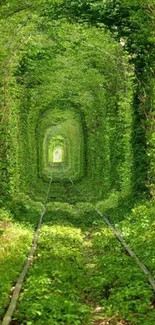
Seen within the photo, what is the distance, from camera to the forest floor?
9.00 metres

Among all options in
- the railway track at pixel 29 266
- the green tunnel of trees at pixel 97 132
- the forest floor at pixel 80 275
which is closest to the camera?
the railway track at pixel 29 266

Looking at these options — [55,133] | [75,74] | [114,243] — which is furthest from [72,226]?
[55,133]

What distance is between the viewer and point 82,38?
1073 inches

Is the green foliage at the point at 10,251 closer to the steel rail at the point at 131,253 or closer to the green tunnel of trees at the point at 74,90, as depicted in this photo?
the steel rail at the point at 131,253

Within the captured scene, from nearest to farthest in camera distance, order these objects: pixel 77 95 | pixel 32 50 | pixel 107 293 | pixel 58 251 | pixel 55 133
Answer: pixel 107 293 → pixel 58 251 → pixel 32 50 → pixel 77 95 → pixel 55 133

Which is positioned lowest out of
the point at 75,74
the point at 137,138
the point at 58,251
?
the point at 58,251

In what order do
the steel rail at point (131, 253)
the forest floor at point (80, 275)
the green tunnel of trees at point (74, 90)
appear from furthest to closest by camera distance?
1. the green tunnel of trees at point (74, 90)
2. the steel rail at point (131, 253)
3. the forest floor at point (80, 275)

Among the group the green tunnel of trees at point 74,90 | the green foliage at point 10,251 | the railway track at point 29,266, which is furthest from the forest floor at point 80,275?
the green tunnel of trees at point 74,90

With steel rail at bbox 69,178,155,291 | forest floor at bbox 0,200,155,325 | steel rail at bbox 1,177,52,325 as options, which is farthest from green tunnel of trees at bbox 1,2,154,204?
steel rail at bbox 1,177,52,325

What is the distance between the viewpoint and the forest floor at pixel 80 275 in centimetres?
900

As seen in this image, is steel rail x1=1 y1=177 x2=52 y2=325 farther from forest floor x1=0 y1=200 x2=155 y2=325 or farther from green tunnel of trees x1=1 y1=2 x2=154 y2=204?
green tunnel of trees x1=1 y1=2 x2=154 y2=204

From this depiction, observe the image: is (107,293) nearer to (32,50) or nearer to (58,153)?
(32,50)

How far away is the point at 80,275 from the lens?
1191cm

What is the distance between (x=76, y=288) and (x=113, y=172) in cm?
2065
